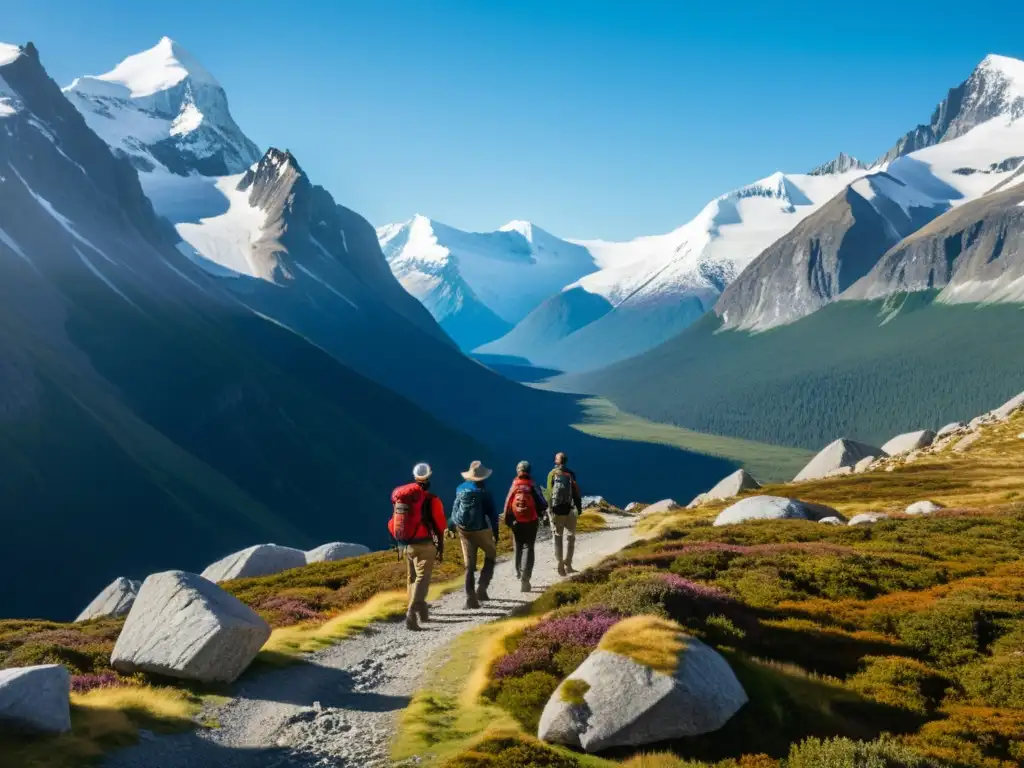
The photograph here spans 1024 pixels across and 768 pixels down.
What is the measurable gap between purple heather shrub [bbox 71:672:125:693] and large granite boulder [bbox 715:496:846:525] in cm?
3710

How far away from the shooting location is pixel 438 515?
78.2 feet

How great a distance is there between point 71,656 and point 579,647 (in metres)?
13.6

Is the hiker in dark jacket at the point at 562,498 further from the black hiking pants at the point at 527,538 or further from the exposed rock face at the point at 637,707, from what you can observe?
the exposed rock face at the point at 637,707

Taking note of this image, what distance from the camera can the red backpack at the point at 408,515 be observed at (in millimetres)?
23344

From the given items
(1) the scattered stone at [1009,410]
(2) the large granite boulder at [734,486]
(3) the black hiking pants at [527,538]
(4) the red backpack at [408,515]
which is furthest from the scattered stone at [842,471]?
(4) the red backpack at [408,515]

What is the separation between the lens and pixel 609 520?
2586 inches

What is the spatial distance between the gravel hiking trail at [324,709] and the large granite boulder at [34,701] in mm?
1380

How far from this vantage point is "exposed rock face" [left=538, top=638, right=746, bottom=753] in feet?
49.1

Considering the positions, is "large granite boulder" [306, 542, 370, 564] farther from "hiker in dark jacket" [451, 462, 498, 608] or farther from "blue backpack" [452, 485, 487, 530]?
"blue backpack" [452, 485, 487, 530]

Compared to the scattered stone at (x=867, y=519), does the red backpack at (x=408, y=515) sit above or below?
above

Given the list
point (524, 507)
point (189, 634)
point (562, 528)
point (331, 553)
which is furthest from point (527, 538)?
point (331, 553)

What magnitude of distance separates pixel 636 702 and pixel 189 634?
35.4 ft

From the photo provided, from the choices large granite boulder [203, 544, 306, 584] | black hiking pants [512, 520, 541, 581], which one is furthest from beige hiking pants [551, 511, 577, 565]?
large granite boulder [203, 544, 306, 584]

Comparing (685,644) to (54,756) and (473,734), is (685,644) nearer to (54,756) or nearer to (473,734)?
(473,734)
